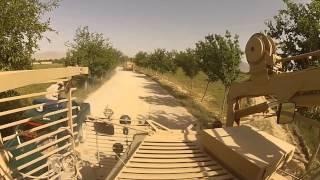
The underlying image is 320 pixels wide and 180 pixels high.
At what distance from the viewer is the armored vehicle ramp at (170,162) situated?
29.1ft

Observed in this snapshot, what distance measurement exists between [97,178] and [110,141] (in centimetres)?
238

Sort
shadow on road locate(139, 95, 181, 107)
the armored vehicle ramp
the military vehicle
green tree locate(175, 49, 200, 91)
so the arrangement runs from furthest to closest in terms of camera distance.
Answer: green tree locate(175, 49, 200, 91), shadow on road locate(139, 95, 181, 107), the armored vehicle ramp, the military vehicle

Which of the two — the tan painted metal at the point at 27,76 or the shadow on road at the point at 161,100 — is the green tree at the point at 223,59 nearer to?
the shadow on road at the point at 161,100

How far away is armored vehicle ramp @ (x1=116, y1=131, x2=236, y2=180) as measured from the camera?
8.88m

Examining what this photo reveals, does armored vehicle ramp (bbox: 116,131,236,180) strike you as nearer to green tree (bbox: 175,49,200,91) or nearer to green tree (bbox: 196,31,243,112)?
green tree (bbox: 196,31,243,112)

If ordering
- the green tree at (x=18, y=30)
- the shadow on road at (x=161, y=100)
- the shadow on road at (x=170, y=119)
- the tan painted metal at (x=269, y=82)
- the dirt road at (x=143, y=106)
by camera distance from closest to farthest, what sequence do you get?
the tan painted metal at (x=269, y=82)
the green tree at (x=18, y=30)
the shadow on road at (x=170, y=119)
the dirt road at (x=143, y=106)
the shadow on road at (x=161, y=100)

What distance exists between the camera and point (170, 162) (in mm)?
9305

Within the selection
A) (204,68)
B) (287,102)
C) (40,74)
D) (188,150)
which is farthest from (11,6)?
(204,68)

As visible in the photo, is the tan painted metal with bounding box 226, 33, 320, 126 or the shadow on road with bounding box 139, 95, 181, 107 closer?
the tan painted metal with bounding box 226, 33, 320, 126

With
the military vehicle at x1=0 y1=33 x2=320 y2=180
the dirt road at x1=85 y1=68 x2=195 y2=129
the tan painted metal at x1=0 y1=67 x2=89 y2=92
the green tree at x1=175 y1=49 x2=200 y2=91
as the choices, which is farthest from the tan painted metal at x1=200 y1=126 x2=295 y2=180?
the green tree at x1=175 y1=49 x2=200 y2=91

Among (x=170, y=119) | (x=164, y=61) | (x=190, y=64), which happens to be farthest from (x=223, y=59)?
(x=164, y=61)

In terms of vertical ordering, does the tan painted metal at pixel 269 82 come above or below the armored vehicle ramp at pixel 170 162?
above

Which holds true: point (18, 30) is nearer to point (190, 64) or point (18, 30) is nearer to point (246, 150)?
point (246, 150)

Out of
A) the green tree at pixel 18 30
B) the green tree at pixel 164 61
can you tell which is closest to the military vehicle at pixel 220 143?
the green tree at pixel 18 30
